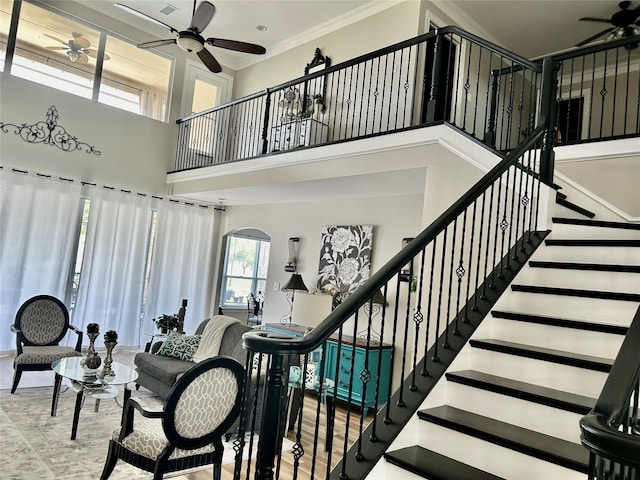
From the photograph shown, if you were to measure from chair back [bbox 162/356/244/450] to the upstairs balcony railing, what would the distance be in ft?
9.09

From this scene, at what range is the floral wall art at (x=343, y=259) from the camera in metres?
6.24

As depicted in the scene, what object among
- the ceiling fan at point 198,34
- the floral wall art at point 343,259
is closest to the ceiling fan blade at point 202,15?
the ceiling fan at point 198,34

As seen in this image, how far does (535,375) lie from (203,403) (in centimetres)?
198

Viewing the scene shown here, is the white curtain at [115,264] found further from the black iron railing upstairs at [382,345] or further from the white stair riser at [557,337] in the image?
the white stair riser at [557,337]

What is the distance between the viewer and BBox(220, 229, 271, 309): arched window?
993cm

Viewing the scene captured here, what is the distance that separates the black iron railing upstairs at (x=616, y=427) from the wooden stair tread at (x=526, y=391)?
581 mm

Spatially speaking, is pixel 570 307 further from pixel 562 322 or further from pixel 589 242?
pixel 589 242

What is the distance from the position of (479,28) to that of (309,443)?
244 inches

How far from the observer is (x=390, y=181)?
5.06m

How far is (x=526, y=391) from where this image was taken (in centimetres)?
232

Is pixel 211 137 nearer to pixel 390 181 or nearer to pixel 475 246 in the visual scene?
pixel 390 181

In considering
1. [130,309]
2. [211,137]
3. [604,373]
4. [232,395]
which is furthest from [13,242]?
[604,373]

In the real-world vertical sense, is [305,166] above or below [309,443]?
above

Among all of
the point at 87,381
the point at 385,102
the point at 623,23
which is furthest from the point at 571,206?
the point at 87,381
